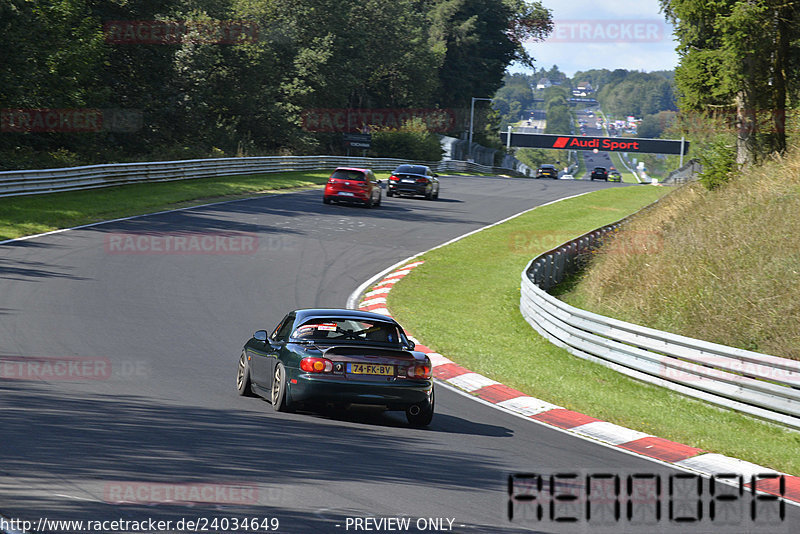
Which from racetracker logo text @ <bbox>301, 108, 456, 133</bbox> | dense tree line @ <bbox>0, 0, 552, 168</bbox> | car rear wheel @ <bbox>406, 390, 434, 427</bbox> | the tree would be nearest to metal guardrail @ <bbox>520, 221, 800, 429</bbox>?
car rear wheel @ <bbox>406, 390, 434, 427</bbox>

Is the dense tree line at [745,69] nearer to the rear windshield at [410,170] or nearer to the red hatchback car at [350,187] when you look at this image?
the red hatchback car at [350,187]

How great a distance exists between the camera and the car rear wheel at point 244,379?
11422 millimetres

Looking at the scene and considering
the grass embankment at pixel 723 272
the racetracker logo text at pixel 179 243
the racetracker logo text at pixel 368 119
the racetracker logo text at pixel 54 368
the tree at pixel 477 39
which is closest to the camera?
the racetracker logo text at pixel 54 368

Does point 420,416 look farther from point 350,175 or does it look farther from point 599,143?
point 599,143

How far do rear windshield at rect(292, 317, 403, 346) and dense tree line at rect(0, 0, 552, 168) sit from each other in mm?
24720

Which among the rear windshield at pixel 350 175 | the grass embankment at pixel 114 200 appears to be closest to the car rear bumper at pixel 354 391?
the grass embankment at pixel 114 200

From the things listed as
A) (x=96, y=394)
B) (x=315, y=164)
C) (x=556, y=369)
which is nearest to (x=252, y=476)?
(x=96, y=394)

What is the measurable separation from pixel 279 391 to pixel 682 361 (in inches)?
252

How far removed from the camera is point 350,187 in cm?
3741

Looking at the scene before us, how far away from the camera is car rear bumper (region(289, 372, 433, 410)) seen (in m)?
9.92

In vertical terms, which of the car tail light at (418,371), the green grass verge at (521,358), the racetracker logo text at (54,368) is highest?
the car tail light at (418,371)

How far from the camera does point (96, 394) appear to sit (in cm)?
1047

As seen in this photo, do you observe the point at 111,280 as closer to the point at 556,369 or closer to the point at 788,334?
the point at 556,369

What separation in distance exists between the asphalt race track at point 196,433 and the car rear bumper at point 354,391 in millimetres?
292
